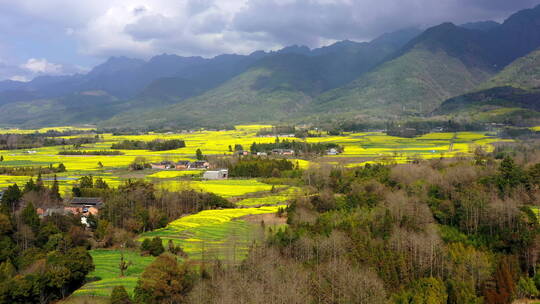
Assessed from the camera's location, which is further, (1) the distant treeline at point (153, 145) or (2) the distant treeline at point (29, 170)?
(1) the distant treeline at point (153, 145)

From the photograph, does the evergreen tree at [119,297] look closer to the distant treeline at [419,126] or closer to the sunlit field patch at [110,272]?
the sunlit field patch at [110,272]

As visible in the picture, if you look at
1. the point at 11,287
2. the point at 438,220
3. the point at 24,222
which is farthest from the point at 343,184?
the point at 11,287

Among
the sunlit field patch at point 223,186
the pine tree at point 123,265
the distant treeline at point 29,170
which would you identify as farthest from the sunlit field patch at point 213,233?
the distant treeline at point 29,170

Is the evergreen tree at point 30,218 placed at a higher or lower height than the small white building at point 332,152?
lower

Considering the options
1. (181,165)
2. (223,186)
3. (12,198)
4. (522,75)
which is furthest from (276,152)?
(522,75)

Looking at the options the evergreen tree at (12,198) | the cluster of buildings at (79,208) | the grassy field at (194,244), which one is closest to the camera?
the grassy field at (194,244)

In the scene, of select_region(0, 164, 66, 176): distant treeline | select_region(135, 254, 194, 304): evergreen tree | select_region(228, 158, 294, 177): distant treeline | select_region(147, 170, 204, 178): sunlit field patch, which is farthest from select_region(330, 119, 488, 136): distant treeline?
select_region(135, 254, 194, 304): evergreen tree

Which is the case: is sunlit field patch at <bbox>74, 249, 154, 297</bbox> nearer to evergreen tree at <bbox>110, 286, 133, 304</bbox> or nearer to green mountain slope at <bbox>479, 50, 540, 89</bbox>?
evergreen tree at <bbox>110, 286, 133, 304</bbox>

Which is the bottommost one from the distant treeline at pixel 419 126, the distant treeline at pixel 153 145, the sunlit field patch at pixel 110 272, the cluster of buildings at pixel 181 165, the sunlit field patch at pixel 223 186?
the sunlit field patch at pixel 110 272
